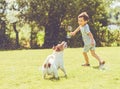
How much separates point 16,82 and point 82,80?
1.66 m

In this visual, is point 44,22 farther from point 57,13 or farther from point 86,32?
point 86,32

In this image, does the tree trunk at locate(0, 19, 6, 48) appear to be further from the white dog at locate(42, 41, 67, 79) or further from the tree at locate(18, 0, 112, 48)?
the white dog at locate(42, 41, 67, 79)

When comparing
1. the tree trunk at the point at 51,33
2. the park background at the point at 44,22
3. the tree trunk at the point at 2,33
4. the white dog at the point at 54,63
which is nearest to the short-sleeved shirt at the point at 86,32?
the white dog at the point at 54,63

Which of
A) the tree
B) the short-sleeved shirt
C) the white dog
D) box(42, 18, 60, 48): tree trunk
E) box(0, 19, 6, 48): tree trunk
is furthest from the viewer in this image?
box(42, 18, 60, 48): tree trunk

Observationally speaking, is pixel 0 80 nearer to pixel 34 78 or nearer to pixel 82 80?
pixel 34 78

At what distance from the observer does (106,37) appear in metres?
32.8

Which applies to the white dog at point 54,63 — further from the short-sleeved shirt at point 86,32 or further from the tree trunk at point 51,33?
the tree trunk at point 51,33

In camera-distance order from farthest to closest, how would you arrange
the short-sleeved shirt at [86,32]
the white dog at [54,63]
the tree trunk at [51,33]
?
the tree trunk at [51,33], the short-sleeved shirt at [86,32], the white dog at [54,63]

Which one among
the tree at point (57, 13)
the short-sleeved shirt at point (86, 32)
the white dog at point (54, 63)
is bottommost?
the white dog at point (54, 63)

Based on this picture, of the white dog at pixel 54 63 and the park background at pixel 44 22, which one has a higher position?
the park background at pixel 44 22

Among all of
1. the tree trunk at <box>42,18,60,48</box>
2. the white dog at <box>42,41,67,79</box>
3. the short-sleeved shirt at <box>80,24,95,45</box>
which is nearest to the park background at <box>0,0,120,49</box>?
the tree trunk at <box>42,18,60,48</box>

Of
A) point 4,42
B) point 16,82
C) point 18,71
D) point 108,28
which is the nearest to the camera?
point 16,82

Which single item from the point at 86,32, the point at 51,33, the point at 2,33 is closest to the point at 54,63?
the point at 86,32

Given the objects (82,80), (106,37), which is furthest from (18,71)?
(106,37)
